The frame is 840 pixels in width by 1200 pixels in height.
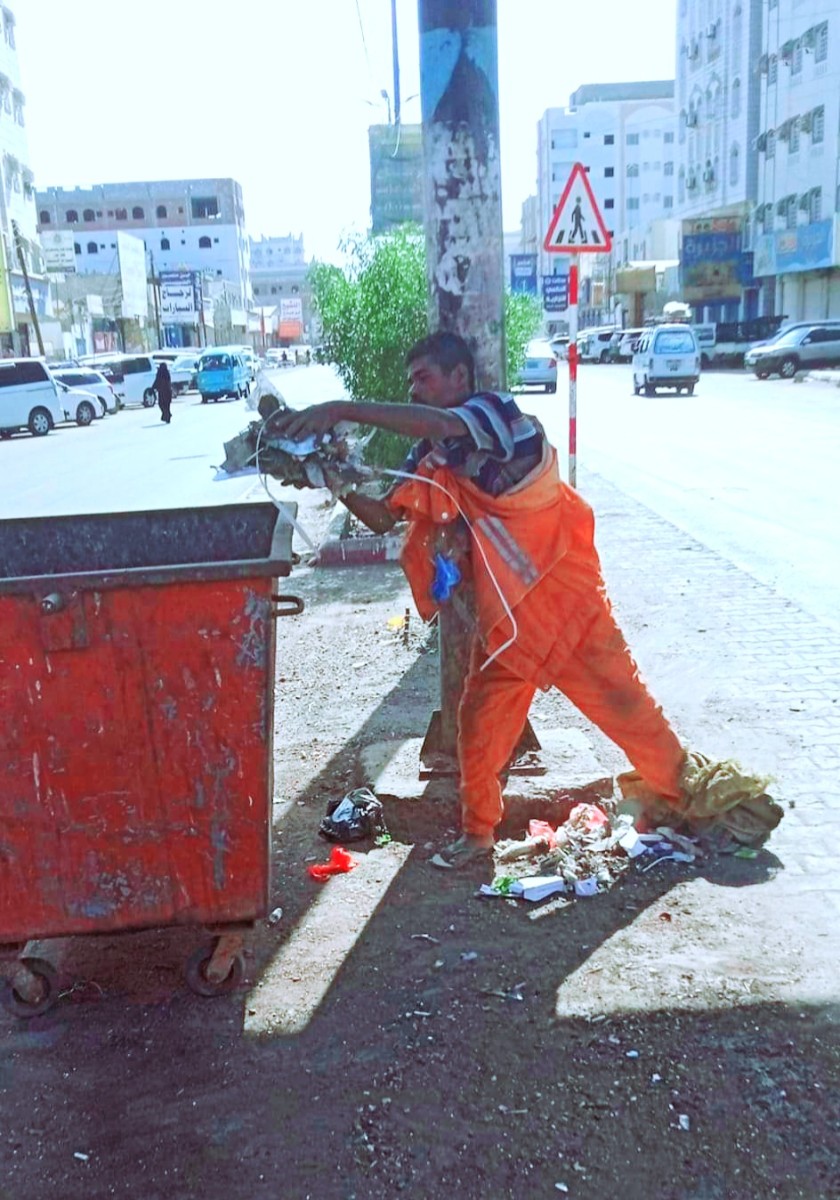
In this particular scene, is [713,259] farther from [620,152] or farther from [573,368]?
[620,152]

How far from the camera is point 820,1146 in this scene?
248 centimetres

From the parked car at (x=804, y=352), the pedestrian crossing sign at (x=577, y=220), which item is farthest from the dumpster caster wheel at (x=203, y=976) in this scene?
the parked car at (x=804, y=352)

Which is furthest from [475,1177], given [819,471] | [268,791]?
[819,471]

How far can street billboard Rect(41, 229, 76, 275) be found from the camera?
60938 millimetres

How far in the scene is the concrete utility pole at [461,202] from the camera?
4.12 metres

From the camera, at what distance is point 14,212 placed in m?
53.8

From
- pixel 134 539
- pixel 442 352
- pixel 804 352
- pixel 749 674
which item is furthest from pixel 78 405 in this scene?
pixel 442 352

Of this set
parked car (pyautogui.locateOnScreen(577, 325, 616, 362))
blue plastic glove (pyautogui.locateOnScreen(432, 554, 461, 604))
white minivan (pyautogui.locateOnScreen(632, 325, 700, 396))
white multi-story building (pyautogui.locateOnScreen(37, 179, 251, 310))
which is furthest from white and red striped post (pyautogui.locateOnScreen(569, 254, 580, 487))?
white multi-story building (pyautogui.locateOnScreen(37, 179, 251, 310))

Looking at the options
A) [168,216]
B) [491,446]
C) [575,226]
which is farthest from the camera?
[168,216]

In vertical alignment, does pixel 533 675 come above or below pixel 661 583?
above

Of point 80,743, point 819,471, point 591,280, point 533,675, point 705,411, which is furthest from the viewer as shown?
point 591,280

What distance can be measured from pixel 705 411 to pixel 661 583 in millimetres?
17065

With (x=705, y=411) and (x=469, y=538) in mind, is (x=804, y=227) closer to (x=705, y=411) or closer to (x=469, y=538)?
(x=705, y=411)

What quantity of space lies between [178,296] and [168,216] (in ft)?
163
